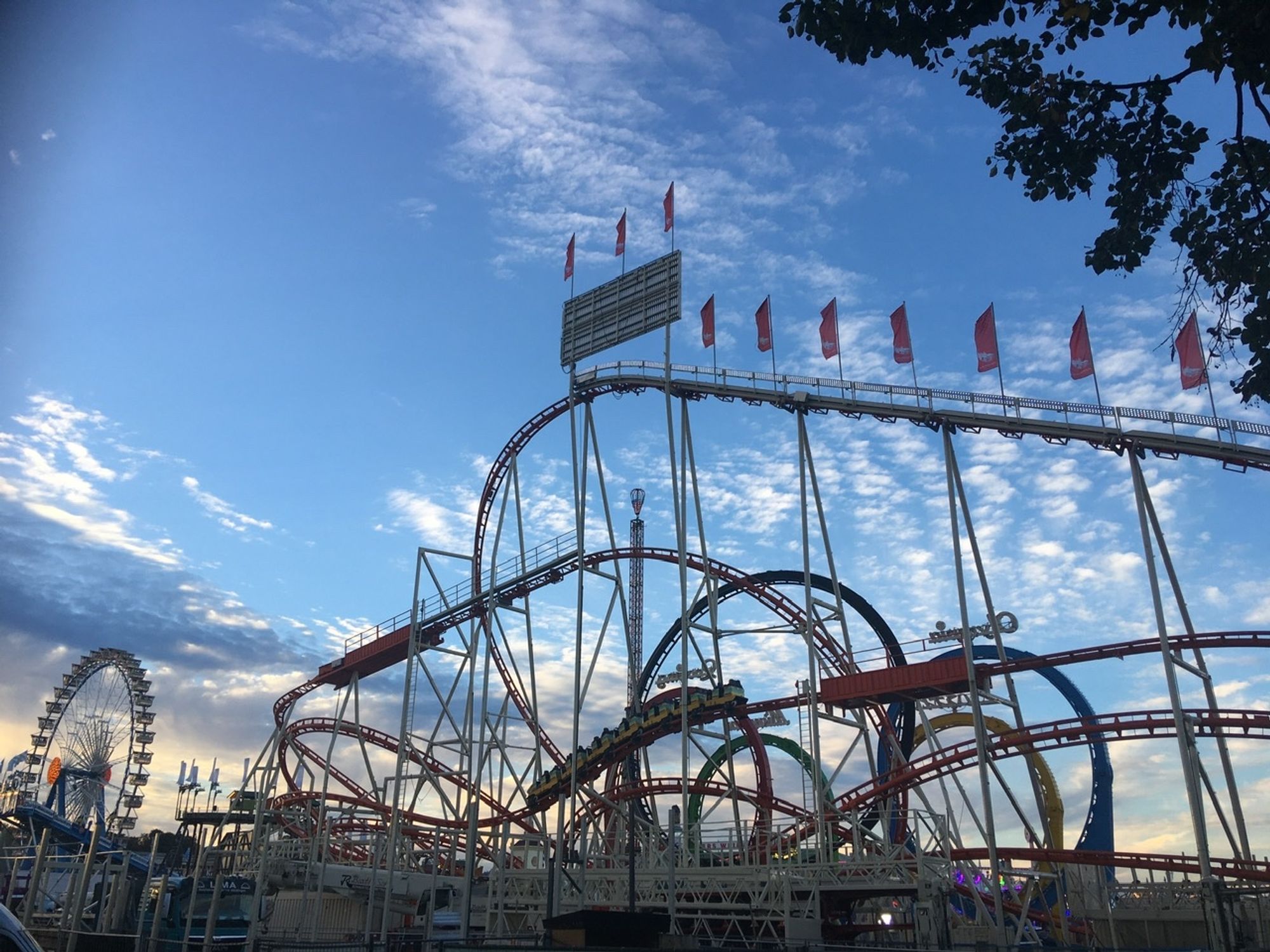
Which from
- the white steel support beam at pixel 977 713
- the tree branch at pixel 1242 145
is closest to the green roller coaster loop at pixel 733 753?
the white steel support beam at pixel 977 713

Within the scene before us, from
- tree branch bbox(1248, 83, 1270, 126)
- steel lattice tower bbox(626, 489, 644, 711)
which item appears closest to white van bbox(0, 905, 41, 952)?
tree branch bbox(1248, 83, 1270, 126)

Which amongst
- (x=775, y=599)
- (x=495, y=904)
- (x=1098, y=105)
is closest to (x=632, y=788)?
(x=495, y=904)

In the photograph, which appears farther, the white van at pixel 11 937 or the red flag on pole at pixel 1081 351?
the red flag on pole at pixel 1081 351

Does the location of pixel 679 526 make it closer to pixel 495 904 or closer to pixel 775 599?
pixel 775 599

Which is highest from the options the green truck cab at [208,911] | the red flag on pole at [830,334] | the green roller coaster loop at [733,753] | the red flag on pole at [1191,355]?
the red flag on pole at [830,334]

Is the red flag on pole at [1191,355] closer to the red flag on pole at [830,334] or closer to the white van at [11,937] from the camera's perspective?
the red flag on pole at [830,334]

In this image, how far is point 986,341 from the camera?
21.4m

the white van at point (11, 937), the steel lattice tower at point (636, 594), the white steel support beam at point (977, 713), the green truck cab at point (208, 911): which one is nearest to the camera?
the white van at point (11, 937)

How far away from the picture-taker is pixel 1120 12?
27.2 ft

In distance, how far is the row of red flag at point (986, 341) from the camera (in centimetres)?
1820

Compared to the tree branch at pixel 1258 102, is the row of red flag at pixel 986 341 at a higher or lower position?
higher

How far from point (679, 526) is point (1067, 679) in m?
15.7

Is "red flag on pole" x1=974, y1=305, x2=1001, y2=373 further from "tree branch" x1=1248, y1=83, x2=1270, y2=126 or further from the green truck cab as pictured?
the green truck cab

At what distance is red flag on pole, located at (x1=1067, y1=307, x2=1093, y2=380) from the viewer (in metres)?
20.1
